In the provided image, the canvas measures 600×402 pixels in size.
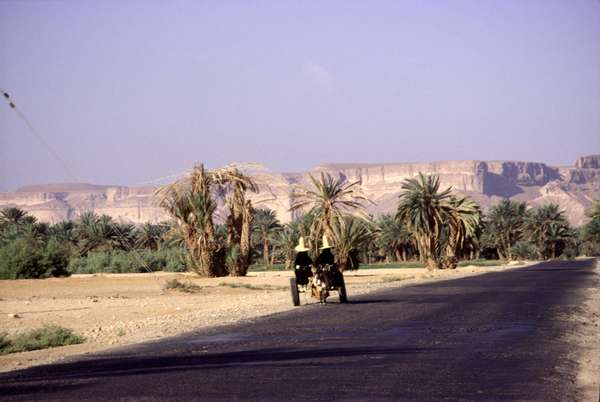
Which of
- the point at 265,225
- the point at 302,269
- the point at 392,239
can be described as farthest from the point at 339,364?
the point at 392,239

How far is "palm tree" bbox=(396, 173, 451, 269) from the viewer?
6494cm

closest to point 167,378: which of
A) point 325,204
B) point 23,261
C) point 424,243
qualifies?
point 23,261

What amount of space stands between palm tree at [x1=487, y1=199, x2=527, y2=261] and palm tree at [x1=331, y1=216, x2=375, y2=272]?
76028 millimetres

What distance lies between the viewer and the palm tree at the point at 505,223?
423 feet

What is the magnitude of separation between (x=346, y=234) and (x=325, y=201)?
99.4 inches

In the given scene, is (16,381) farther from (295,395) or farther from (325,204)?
(325,204)

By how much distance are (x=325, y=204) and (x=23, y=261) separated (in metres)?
15.6

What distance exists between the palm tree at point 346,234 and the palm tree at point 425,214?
10.9 m

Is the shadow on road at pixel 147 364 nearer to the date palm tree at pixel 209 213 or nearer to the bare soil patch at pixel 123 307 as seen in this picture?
the bare soil patch at pixel 123 307

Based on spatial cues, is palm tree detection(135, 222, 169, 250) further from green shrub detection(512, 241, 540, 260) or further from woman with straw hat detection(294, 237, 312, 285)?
woman with straw hat detection(294, 237, 312, 285)

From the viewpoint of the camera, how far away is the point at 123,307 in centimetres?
2888

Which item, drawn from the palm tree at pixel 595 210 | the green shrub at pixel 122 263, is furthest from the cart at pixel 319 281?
the palm tree at pixel 595 210

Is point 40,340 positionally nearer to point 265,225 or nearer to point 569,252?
point 265,225

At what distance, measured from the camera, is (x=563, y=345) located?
15734mm
